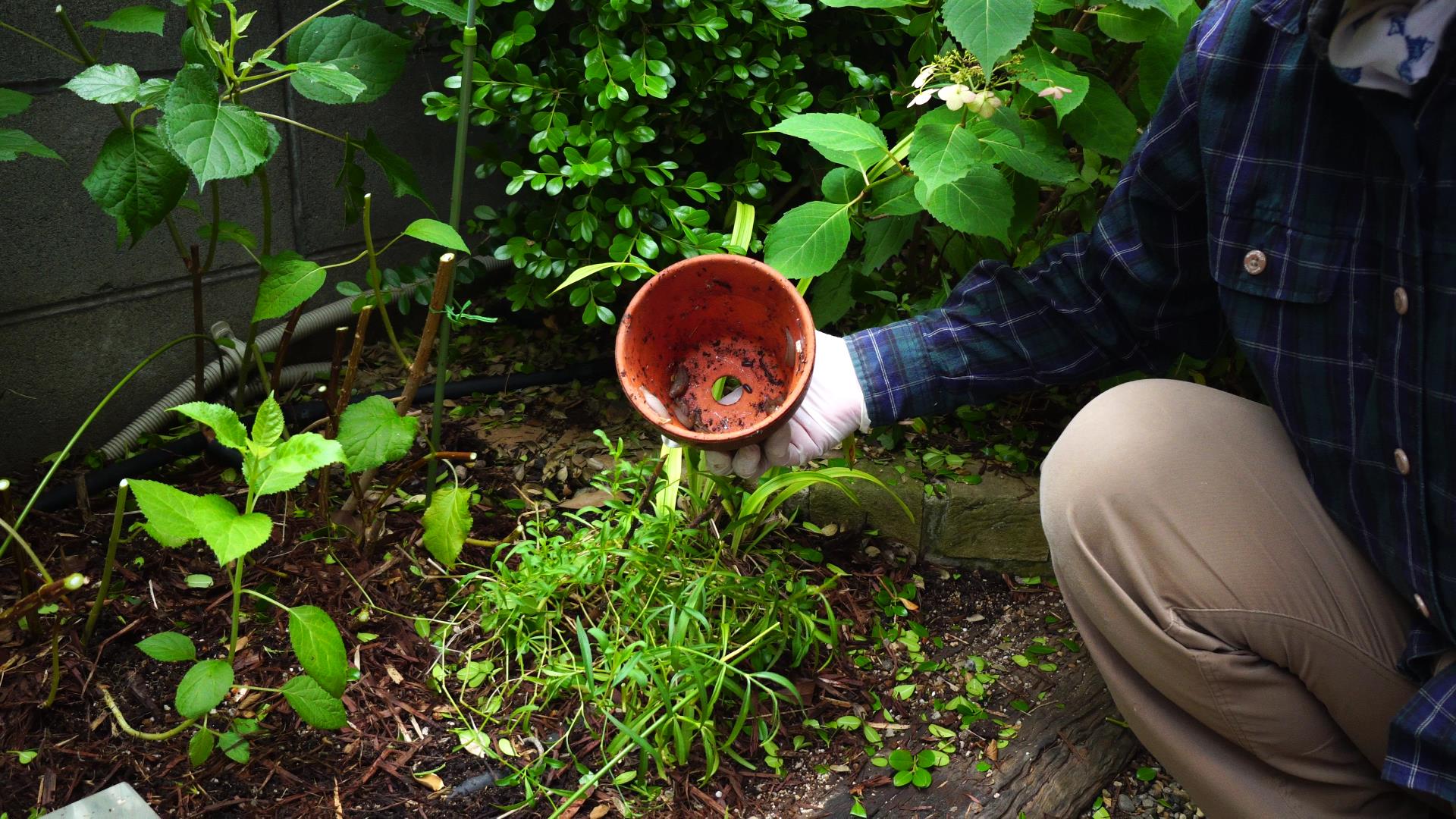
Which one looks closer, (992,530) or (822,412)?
(822,412)

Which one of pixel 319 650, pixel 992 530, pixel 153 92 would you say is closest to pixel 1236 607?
pixel 992 530

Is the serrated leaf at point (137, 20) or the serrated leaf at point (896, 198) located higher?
the serrated leaf at point (137, 20)

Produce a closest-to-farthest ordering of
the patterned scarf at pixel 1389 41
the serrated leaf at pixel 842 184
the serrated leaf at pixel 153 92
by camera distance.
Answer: the patterned scarf at pixel 1389 41
the serrated leaf at pixel 153 92
the serrated leaf at pixel 842 184

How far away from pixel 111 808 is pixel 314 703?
23 cm

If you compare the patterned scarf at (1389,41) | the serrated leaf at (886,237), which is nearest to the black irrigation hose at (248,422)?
the serrated leaf at (886,237)

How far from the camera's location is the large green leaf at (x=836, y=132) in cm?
152

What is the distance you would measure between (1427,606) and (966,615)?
2.76 ft

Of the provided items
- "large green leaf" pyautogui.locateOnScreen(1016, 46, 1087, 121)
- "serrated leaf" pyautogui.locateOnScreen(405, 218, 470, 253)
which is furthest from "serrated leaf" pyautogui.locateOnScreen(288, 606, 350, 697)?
"large green leaf" pyautogui.locateOnScreen(1016, 46, 1087, 121)

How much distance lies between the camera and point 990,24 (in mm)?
1317

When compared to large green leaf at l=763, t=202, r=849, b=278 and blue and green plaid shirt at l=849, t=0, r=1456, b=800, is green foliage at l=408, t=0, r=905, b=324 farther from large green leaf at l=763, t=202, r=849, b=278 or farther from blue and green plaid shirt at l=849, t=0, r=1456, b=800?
blue and green plaid shirt at l=849, t=0, r=1456, b=800

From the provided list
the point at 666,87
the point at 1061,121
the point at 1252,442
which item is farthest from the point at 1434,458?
the point at 666,87

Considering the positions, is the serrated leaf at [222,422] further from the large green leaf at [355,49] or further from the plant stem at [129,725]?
the large green leaf at [355,49]

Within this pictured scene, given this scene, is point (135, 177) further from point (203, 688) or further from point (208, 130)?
point (203, 688)

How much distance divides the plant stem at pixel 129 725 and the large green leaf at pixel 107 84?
2.46 ft
